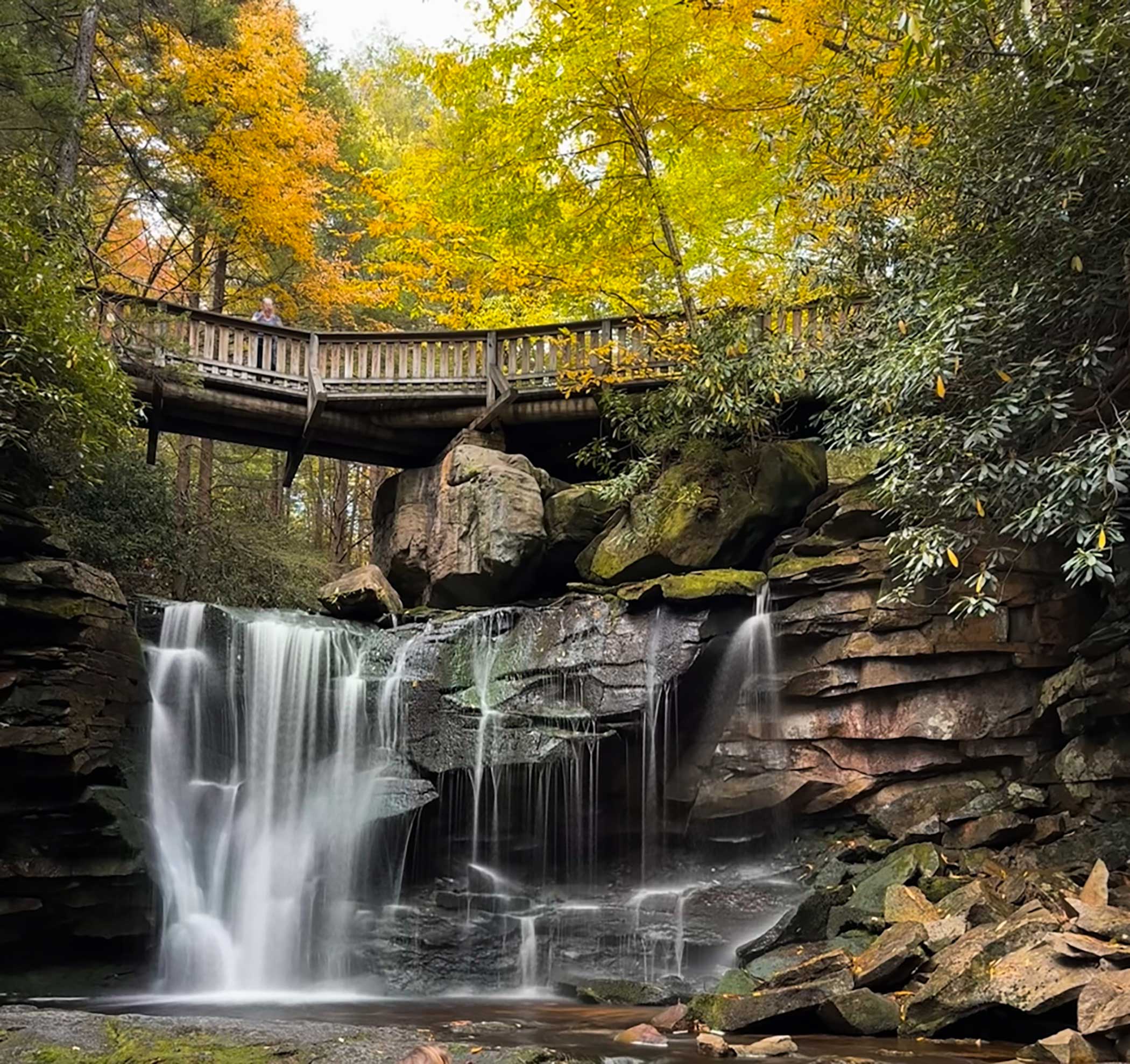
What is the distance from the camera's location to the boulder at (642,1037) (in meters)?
6.57

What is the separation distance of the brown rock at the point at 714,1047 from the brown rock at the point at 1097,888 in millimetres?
3032

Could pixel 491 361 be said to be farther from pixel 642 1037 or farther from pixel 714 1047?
pixel 714 1047

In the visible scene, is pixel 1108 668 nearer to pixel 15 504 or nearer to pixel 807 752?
pixel 807 752

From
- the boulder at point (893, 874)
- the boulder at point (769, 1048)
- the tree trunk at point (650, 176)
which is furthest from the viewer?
the tree trunk at point (650, 176)

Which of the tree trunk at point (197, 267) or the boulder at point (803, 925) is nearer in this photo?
the boulder at point (803, 925)

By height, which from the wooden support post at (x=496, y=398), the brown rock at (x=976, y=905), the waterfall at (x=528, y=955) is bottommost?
the waterfall at (x=528, y=955)

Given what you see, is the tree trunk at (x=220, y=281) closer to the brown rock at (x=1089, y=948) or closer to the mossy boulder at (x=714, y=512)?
the mossy boulder at (x=714, y=512)

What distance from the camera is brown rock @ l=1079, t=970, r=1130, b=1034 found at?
5562 millimetres

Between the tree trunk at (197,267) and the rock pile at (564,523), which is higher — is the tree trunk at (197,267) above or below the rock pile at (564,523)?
above

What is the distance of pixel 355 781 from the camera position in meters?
11.1

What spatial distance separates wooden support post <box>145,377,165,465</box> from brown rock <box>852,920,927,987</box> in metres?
11.0

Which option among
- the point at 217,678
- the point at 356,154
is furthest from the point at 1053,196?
the point at 356,154

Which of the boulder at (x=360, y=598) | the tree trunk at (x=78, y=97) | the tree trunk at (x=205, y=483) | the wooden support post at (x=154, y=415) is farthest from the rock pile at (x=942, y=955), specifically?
the tree trunk at (x=205, y=483)

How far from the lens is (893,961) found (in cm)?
708
